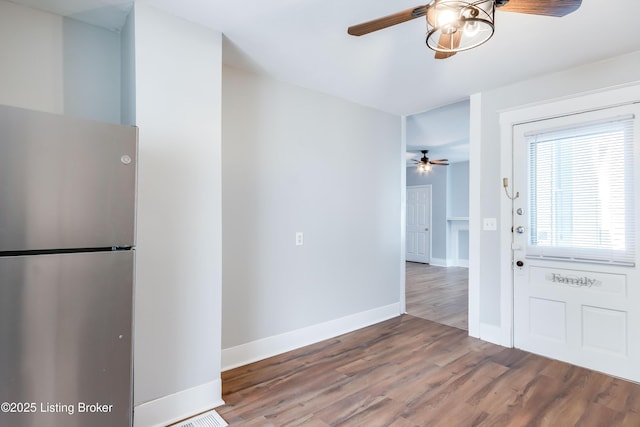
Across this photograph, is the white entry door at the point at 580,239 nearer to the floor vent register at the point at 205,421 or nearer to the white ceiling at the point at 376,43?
the white ceiling at the point at 376,43

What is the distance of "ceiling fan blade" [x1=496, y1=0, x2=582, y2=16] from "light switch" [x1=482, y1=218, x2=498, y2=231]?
202 cm

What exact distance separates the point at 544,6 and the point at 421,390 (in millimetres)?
2381

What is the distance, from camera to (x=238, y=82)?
8.81ft

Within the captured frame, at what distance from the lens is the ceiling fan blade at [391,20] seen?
1513 millimetres

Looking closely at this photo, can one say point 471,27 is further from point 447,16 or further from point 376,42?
point 376,42

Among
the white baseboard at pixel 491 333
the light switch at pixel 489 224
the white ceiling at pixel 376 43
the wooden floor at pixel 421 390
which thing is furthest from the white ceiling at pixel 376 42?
the wooden floor at pixel 421 390

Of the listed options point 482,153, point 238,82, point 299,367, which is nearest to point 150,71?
point 238,82

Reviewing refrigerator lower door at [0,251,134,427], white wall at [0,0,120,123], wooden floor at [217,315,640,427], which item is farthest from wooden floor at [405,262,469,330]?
white wall at [0,0,120,123]

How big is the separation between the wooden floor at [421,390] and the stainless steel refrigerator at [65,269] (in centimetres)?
96

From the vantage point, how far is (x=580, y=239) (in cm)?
269

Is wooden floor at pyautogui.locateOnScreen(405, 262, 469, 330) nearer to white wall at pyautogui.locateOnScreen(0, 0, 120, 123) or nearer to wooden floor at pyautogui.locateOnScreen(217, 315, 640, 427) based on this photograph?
wooden floor at pyautogui.locateOnScreen(217, 315, 640, 427)

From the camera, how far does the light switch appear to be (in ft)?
10.4

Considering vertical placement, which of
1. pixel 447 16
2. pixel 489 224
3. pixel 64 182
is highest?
pixel 447 16

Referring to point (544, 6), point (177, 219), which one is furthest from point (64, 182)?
point (544, 6)
